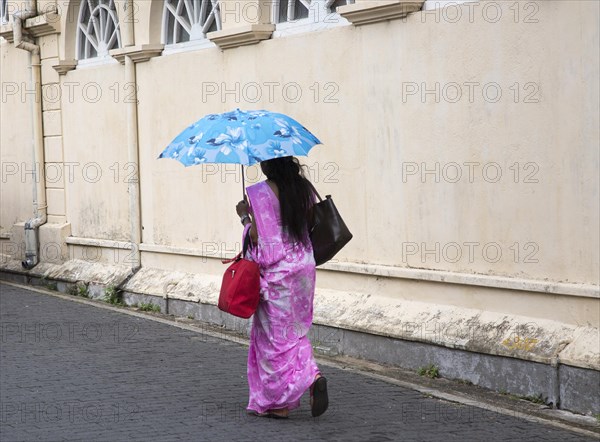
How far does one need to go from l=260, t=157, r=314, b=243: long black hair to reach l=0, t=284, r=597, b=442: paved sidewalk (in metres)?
1.23

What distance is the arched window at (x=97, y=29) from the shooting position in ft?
46.3

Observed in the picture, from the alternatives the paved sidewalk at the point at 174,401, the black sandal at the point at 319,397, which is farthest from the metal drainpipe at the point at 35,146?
the black sandal at the point at 319,397

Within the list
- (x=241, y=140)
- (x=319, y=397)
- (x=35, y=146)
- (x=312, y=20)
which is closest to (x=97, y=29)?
(x=35, y=146)

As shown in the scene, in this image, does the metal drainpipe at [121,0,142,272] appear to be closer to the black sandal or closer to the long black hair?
the long black hair

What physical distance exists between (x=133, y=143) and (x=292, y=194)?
6.17m

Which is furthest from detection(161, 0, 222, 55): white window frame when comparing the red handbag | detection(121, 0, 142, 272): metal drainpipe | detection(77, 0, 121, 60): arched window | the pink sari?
the red handbag

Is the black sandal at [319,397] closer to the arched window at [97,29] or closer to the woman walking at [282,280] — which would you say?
the woman walking at [282,280]

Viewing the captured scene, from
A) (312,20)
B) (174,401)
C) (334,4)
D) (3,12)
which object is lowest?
(174,401)

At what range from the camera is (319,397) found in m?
7.45

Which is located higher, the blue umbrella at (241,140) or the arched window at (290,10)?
the arched window at (290,10)

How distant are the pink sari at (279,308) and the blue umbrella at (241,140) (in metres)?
0.32

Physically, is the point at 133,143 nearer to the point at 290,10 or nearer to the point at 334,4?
the point at 290,10

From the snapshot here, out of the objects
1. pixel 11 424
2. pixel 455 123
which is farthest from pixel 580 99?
pixel 11 424

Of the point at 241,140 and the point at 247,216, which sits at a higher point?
the point at 241,140
